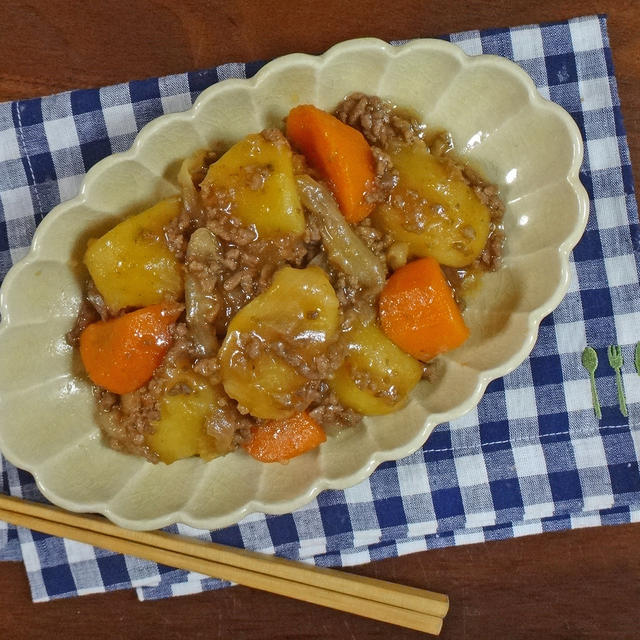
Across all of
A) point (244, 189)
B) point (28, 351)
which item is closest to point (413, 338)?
point (244, 189)

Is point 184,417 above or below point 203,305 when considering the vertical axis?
below

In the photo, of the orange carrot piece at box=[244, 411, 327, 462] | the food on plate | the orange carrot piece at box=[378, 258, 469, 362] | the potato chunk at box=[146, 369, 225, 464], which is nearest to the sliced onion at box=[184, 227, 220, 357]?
the food on plate

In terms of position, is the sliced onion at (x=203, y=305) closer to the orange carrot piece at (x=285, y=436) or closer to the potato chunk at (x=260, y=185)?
the potato chunk at (x=260, y=185)

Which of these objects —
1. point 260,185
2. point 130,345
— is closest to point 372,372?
point 260,185

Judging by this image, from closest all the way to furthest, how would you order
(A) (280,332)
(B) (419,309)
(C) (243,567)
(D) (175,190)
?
(A) (280,332), (B) (419,309), (D) (175,190), (C) (243,567)

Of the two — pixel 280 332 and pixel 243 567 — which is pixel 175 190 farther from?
pixel 243 567

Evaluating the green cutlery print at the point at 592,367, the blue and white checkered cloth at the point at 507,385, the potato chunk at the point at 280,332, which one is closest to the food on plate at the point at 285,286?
the potato chunk at the point at 280,332
